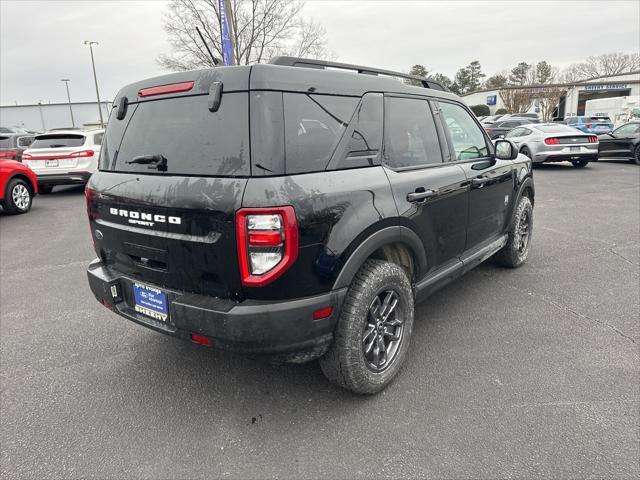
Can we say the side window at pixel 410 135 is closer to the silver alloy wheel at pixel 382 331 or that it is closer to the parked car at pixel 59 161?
the silver alloy wheel at pixel 382 331

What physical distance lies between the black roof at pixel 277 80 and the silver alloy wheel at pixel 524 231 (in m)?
2.60

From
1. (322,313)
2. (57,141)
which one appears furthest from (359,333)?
(57,141)

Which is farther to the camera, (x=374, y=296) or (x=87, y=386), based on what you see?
(x=87, y=386)

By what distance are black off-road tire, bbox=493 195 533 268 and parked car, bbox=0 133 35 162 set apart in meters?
12.7

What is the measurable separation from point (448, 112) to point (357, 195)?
66.1 inches

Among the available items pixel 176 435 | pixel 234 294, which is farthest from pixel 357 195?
pixel 176 435

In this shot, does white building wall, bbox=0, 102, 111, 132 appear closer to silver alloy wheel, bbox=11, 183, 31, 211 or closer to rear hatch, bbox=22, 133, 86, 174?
rear hatch, bbox=22, 133, 86, 174

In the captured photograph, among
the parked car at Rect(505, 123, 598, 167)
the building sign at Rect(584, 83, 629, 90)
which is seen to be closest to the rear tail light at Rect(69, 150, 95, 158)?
the parked car at Rect(505, 123, 598, 167)

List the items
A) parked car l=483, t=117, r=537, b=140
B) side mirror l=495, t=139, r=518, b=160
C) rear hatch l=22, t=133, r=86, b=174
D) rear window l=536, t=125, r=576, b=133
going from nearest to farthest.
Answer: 1. side mirror l=495, t=139, r=518, b=160
2. rear hatch l=22, t=133, r=86, b=174
3. rear window l=536, t=125, r=576, b=133
4. parked car l=483, t=117, r=537, b=140

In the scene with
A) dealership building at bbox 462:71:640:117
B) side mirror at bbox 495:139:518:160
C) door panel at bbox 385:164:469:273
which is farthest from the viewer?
dealership building at bbox 462:71:640:117

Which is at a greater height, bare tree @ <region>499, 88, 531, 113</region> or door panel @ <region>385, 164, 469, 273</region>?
bare tree @ <region>499, 88, 531, 113</region>

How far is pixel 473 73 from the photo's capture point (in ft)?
290

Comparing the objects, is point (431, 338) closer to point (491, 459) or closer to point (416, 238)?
point (416, 238)

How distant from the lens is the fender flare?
2.37 metres
